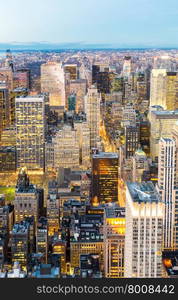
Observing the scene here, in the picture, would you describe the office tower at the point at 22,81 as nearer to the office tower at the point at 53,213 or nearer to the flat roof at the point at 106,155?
the flat roof at the point at 106,155

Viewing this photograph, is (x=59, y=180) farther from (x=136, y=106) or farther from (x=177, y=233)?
(x=136, y=106)

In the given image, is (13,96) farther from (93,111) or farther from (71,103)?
(93,111)

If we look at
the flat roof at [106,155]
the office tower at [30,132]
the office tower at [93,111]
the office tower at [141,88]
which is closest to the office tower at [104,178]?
the flat roof at [106,155]

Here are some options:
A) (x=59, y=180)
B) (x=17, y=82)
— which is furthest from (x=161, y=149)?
(x=17, y=82)

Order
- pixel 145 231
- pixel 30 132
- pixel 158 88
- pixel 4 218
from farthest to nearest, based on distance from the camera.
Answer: pixel 158 88 → pixel 30 132 → pixel 4 218 → pixel 145 231

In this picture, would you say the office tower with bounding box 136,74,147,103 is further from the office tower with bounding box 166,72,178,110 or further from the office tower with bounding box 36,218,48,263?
the office tower with bounding box 36,218,48,263

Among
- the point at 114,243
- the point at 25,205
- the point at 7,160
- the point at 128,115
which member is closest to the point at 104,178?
the point at 25,205

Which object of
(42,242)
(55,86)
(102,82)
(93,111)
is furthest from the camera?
(55,86)

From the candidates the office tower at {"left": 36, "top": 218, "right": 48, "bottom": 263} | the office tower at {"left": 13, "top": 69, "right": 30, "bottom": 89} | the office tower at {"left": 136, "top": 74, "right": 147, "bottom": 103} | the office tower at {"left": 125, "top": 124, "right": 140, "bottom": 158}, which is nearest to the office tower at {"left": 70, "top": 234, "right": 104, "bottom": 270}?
the office tower at {"left": 36, "top": 218, "right": 48, "bottom": 263}
